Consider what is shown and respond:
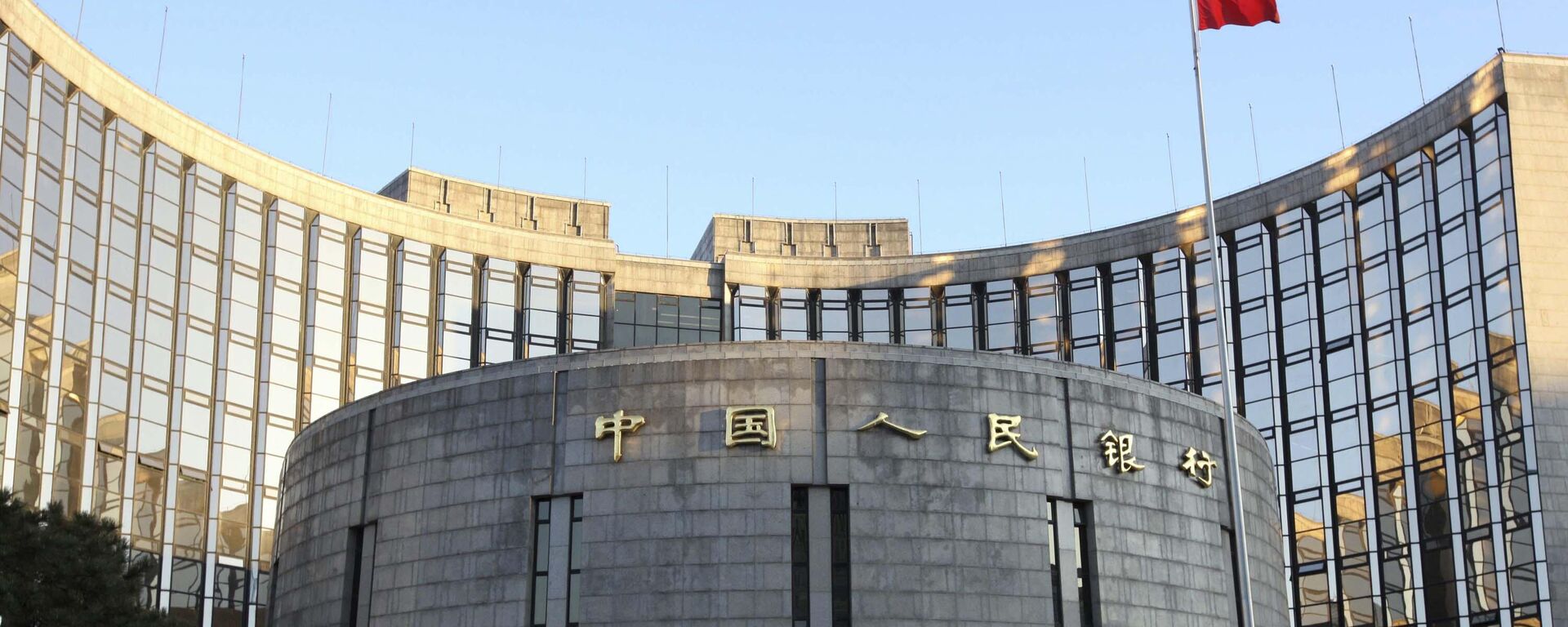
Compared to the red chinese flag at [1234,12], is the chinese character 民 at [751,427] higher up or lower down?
lower down

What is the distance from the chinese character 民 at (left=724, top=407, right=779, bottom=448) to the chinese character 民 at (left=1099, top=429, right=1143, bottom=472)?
978 cm

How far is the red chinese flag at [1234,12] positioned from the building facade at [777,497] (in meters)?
10.5

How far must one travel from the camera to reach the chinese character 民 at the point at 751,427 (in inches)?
1912

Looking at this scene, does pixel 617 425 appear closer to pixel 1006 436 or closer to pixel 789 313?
pixel 1006 436

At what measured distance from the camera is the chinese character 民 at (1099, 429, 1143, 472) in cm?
5125

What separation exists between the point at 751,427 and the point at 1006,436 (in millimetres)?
7222

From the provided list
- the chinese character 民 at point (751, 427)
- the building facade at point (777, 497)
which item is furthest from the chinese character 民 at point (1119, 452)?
the chinese character 民 at point (751, 427)

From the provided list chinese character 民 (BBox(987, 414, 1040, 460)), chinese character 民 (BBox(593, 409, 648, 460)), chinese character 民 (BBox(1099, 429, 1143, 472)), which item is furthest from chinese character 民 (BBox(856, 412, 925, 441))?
chinese character 民 (BBox(593, 409, 648, 460))

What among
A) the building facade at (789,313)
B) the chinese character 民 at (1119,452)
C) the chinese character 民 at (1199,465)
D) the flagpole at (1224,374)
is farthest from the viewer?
the building facade at (789,313)

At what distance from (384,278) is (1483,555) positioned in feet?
169

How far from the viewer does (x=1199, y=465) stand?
5356cm

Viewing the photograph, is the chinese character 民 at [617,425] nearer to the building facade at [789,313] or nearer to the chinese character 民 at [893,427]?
the chinese character 民 at [893,427]

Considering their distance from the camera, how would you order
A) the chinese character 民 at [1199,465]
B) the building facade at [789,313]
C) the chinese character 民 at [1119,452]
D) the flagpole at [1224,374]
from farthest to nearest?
the building facade at [789,313] < the chinese character 民 at [1199,465] < the chinese character 民 at [1119,452] < the flagpole at [1224,374]

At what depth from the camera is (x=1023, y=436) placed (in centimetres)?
5025
